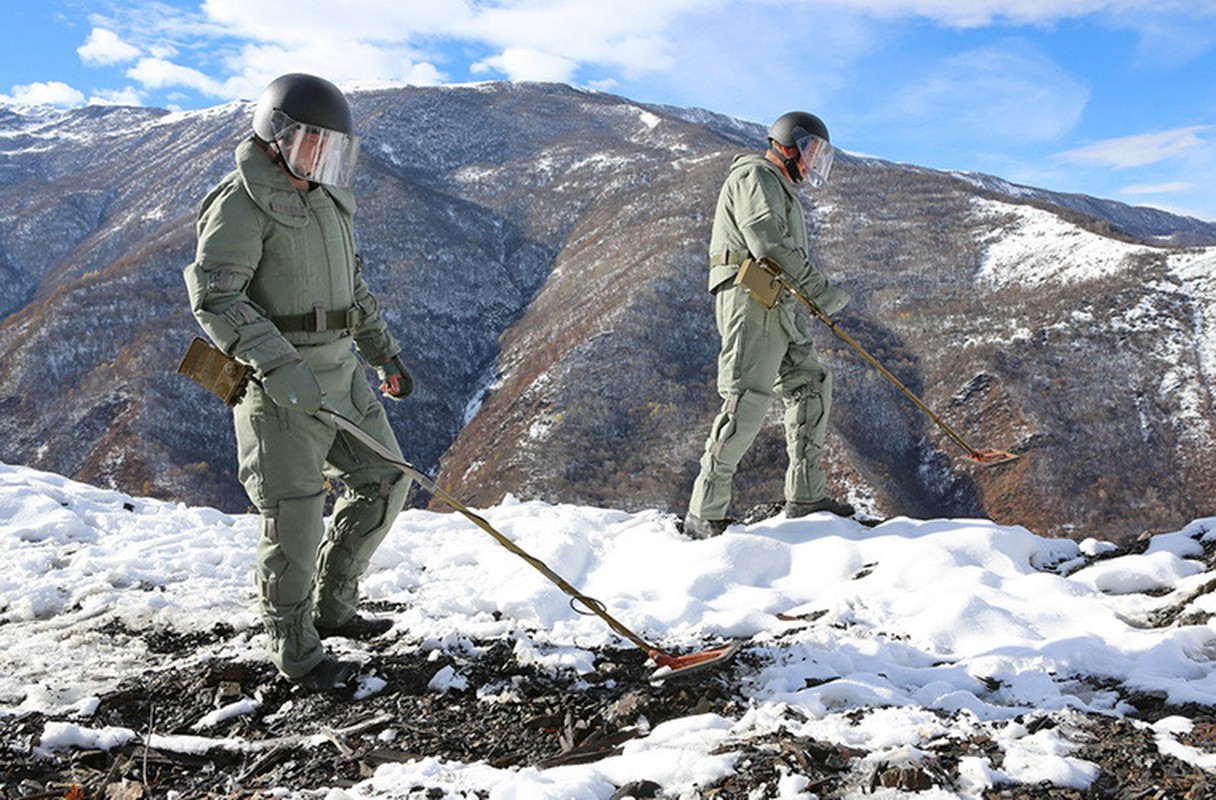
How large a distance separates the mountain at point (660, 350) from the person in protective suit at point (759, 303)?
621cm

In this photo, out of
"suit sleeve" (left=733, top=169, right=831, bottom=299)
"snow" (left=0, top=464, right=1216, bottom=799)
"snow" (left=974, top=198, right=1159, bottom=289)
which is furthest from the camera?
"snow" (left=974, top=198, right=1159, bottom=289)

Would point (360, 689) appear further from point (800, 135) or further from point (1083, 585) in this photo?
point (800, 135)

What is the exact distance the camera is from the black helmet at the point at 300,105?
4.19m

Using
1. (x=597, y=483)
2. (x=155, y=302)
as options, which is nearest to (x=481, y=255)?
(x=155, y=302)

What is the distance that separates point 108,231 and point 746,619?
76.7 metres

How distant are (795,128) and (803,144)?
0.14m

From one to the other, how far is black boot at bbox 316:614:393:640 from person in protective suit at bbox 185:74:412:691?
1.53 feet

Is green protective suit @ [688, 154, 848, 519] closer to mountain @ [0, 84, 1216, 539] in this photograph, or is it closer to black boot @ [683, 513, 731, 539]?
black boot @ [683, 513, 731, 539]

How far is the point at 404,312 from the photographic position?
147ft

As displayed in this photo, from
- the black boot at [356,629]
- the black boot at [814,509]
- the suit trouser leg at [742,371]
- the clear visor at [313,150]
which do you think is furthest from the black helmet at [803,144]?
the black boot at [356,629]

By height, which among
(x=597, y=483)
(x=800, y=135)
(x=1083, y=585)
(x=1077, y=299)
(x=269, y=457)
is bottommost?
(x=597, y=483)

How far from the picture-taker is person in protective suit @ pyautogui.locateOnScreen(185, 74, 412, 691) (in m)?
4.18

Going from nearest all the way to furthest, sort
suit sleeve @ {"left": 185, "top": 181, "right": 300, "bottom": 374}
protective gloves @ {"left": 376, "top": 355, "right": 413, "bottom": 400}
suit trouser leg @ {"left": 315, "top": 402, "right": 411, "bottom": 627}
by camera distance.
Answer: suit sleeve @ {"left": 185, "top": 181, "right": 300, "bottom": 374}
suit trouser leg @ {"left": 315, "top": 402, "right": 411, "bottom": 627}
protective gloves @ {"left": 376, "top": 355, "right": 413, "bottom": 400}

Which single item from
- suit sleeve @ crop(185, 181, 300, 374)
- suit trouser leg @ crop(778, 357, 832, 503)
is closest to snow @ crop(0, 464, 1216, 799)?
suit trouser leg @ crop(778, 357, 832, 503)
